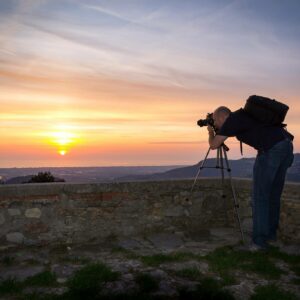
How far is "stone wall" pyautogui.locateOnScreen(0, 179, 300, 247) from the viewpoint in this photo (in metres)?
5.77

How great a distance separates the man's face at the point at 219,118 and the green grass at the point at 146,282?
2.28 meters

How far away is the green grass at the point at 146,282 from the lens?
3.97 meters

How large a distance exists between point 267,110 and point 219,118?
664 mm

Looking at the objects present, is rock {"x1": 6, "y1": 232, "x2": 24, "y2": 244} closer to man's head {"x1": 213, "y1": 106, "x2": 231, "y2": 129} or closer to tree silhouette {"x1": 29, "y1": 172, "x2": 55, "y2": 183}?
man's head {"x1": 213, "y1": 106, "x2": 231, "y2": 129}

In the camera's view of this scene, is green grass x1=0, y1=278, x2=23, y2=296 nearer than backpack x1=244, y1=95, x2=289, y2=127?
Yes

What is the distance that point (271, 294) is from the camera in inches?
153

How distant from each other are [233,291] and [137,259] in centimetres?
148

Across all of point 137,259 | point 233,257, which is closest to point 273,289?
point 233,257

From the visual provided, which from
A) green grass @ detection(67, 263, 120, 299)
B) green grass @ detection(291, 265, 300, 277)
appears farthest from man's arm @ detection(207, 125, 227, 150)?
green grass @ detection(67, 263, 120, 299)

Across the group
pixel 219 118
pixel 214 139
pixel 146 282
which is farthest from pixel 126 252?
pixel 219 118

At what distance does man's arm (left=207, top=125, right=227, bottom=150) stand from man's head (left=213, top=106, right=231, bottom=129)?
0.74 ft

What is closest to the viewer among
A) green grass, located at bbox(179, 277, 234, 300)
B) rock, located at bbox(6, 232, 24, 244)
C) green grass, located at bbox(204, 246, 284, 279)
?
green grass, located at bbox(179, 277, 234, 300)

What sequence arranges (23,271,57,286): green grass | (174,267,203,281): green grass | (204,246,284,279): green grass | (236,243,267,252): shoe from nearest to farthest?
(23,271,57,286): green grass, (174,267,203,281): green grass, (204,246,284,279): green grass, (236,243,267,252): shoe

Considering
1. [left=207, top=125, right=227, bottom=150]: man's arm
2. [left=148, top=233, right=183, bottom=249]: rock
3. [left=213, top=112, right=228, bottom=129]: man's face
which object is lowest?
[left=148, top=233, right=183, bottom=249]: rock
